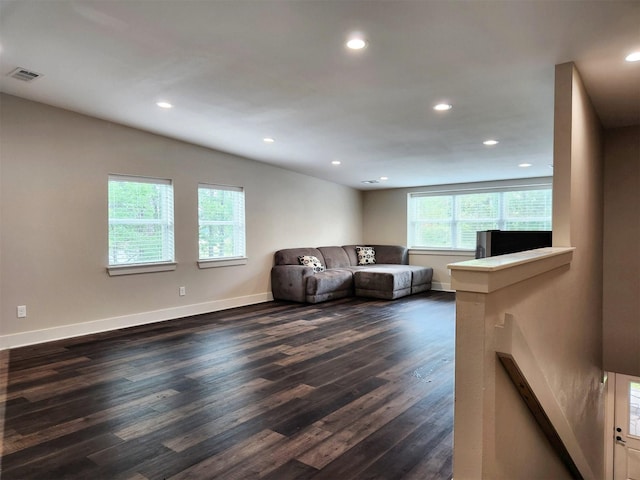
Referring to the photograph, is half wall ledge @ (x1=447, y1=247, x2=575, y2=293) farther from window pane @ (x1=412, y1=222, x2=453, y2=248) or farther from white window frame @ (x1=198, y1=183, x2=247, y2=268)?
window pane @ (x1=412, y1=222, x2=453, y2=248)

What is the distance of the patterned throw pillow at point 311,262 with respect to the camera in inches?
271

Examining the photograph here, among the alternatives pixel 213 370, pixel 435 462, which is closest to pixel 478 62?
pixel 435 462

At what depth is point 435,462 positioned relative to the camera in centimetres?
202

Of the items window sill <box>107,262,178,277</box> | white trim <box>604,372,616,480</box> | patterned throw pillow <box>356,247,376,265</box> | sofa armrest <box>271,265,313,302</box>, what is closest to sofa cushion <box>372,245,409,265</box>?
patterned throw pillow <box>356,247,376,265</box>

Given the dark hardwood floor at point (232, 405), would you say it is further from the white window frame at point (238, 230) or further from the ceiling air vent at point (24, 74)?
the ceiling air vent at point (24, 74)

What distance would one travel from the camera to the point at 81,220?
445cm

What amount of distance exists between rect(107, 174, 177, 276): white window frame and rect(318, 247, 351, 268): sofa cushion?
10.1ft

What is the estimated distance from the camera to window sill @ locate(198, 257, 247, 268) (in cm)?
569

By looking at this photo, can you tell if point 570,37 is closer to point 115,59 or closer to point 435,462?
point 435,462

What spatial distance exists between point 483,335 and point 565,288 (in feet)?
5.50

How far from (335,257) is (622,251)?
15.0 feet

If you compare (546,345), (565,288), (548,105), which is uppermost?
(548,105)

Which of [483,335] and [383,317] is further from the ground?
[483,335]

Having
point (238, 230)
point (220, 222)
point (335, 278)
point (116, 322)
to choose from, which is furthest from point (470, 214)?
point (116, 322)
